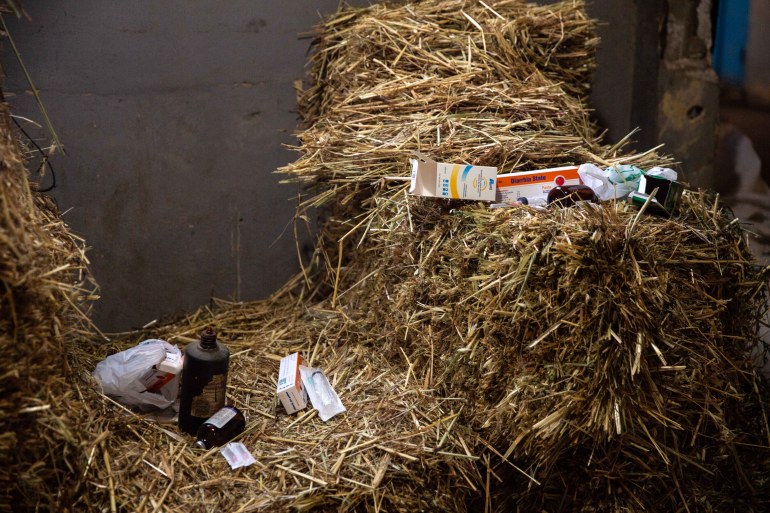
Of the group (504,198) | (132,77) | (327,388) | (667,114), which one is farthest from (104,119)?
(667,114)

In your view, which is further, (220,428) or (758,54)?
(758,54)

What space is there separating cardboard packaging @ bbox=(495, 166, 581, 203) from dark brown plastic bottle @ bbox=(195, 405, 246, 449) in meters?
1.27

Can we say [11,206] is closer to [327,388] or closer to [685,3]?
[327,388]

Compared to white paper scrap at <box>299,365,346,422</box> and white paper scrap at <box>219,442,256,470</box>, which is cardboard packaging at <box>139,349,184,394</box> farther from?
white paper scrap at <box>299,365,346,422</box>

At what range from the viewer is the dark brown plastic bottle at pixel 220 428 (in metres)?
2.95

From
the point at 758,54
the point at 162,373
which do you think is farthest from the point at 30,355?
the point at 758,54

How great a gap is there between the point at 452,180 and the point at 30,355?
5.07 feet

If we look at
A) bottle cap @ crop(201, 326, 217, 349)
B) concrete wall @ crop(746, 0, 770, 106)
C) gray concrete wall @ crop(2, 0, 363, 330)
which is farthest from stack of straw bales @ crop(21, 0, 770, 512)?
concrete wall @ crop(746, 0, 770, 106)

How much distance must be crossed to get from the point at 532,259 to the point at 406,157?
0.93 meters

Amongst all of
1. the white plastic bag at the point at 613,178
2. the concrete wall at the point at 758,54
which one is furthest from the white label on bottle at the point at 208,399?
the concrete wall at the point at 758,54

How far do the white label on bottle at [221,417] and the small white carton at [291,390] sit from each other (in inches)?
8.9

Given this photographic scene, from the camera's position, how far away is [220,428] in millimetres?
2969

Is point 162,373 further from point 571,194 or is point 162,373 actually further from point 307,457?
point 571,194

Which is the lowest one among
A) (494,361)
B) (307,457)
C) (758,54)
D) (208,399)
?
(307,457)
